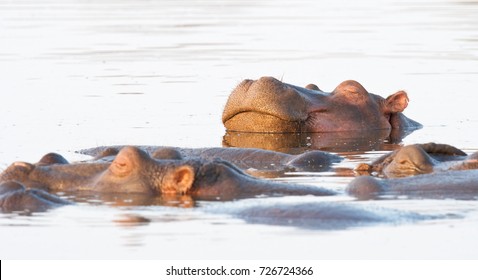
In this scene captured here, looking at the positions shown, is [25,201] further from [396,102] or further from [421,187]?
[396,102]

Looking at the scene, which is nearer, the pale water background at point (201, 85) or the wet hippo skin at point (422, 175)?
the pale water background at point (201, 85)

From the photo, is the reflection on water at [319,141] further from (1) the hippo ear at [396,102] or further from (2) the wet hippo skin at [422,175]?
(2) the wet hippo skin at [422,175]

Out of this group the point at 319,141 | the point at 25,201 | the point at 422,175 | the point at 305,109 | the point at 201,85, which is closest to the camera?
the point at 25,201

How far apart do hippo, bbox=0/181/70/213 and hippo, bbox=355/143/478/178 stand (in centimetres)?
270

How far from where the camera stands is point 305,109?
45.2 feet

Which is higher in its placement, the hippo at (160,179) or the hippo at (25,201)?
the hippo at (160,179)

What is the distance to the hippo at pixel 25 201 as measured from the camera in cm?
876

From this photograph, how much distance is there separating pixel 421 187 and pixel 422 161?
1.00 m

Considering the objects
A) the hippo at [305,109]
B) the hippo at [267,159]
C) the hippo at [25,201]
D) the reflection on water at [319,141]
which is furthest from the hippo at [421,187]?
the hippo at [305,109]

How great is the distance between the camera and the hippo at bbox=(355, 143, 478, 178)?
10086 mm

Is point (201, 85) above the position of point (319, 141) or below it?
above

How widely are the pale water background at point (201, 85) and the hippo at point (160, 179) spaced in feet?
0.76

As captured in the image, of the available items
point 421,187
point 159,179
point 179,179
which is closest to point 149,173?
point 159,179

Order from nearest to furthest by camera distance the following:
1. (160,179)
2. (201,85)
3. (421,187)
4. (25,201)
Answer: (25,201), (160,179), (421,187), (201,85)
